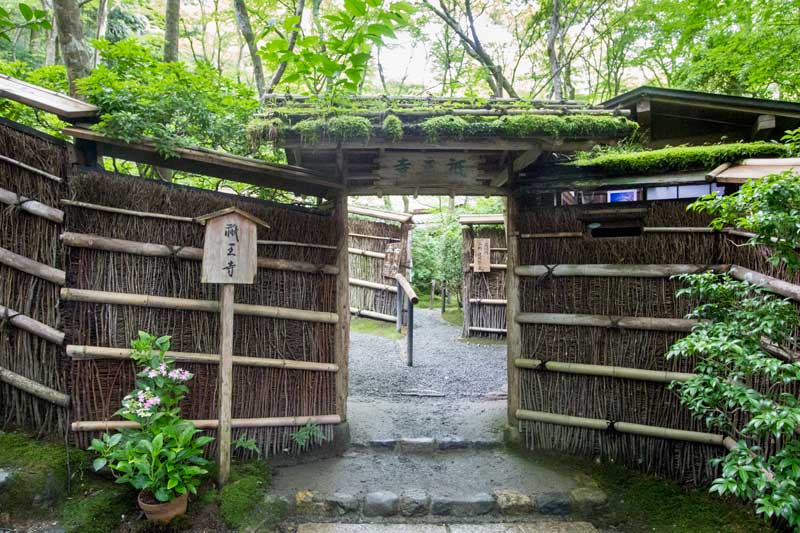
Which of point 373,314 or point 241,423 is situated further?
point 373,314

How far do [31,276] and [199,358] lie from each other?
1.45 metres

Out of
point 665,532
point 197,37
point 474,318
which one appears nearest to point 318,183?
point 665,532

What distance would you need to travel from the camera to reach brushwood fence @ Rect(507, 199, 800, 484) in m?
4.23

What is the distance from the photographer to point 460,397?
6555 millimetres

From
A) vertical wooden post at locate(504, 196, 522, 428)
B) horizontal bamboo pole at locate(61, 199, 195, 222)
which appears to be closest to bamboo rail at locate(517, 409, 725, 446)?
vertical wooden post at locate(504, 196, 522, 428)

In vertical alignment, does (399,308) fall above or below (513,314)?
below

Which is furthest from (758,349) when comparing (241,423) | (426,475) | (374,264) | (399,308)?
(374,264)

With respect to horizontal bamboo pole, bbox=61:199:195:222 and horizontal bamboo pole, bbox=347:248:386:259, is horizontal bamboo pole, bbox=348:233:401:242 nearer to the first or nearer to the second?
horizontal bamboo pole, bbox=347:248:386:259

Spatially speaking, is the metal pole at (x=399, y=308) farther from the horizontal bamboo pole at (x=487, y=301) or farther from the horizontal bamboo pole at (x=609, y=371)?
the horizontal bamboo pole at (x=609, y=371)

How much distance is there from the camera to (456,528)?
3.75 m

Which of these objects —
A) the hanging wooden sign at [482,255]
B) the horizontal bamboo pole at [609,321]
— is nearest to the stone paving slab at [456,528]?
the horizontal bamboo pole at [609,321]

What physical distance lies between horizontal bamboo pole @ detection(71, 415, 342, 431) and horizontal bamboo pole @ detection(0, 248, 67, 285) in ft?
3.79

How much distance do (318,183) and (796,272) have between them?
391 centimetres

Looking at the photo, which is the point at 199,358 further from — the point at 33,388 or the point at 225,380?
the point at 33,388
